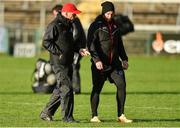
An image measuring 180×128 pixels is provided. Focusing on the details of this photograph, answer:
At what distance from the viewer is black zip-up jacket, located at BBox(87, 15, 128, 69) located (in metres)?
13.7

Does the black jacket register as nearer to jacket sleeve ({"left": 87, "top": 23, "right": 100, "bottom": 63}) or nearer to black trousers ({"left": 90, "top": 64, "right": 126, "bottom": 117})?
jacket sleeve ({"left": 87, "top": 23, "right": 100, "bottom": 63})

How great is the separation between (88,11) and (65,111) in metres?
33.2

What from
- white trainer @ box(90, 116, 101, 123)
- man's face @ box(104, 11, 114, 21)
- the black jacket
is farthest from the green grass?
man's face @ box(104, 11, 114, 21)

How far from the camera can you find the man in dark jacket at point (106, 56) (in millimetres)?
13625

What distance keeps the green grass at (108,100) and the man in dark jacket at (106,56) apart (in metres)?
0.46

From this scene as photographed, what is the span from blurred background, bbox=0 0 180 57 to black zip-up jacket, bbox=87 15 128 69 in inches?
986

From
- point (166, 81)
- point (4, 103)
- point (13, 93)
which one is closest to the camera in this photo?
point (4, 103)

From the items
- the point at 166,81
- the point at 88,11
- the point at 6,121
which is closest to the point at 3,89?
the point at 166,81

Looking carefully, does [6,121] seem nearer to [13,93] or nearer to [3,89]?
[13,93]

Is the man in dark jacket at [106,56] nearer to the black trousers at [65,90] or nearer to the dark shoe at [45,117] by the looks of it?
the black trousers at [65,90]

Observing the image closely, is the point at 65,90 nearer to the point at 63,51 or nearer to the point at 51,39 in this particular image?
the point at 63,51

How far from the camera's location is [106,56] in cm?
1376

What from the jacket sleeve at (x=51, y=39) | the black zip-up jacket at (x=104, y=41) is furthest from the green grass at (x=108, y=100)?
the jacket sleeve at (x=51, y=39)

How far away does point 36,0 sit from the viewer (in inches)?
1866
